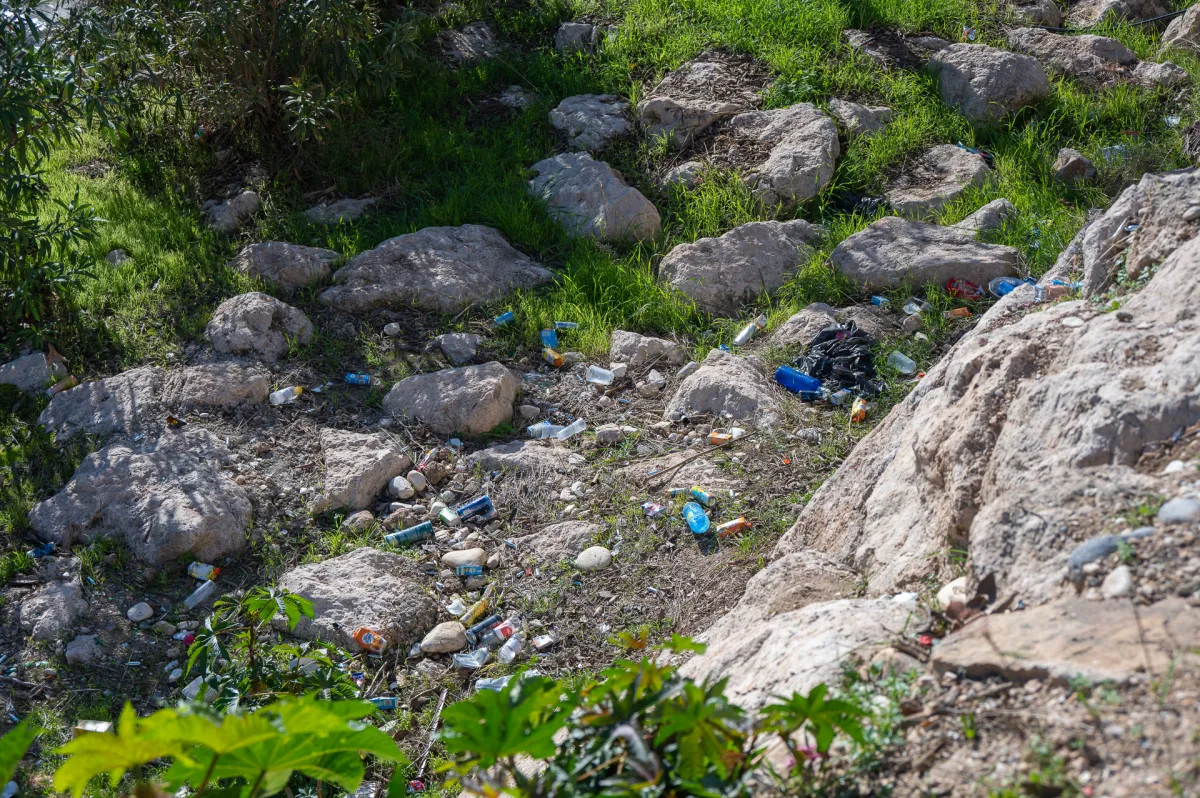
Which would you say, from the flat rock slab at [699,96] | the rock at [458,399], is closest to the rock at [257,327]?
the rock at [458,399]

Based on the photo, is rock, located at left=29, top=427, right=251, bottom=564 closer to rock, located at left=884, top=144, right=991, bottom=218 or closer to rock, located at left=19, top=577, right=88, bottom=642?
rock, located at left=19, top=577, right=88, bottom=642

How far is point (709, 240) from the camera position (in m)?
4.88

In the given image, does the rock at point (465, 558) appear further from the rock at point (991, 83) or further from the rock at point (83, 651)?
the rock at point (991, 83)

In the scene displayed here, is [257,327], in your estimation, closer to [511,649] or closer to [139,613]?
[139,613]

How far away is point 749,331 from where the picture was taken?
14.6 feet

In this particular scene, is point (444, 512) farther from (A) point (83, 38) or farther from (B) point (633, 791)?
(A) point (83, 38)

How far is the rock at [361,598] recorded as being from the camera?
3.11 metres

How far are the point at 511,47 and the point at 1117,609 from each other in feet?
20.8

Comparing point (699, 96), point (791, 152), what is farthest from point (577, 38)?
point (791, 152)

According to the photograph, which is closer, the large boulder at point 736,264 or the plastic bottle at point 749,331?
the plastic bottle at point 749,331

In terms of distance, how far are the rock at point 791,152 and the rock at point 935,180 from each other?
411mm

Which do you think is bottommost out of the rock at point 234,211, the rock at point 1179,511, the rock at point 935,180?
the rock at point 935,180

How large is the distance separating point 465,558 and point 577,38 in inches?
181

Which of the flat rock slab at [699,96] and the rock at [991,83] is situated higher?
the flat rock slab at [699,96]
